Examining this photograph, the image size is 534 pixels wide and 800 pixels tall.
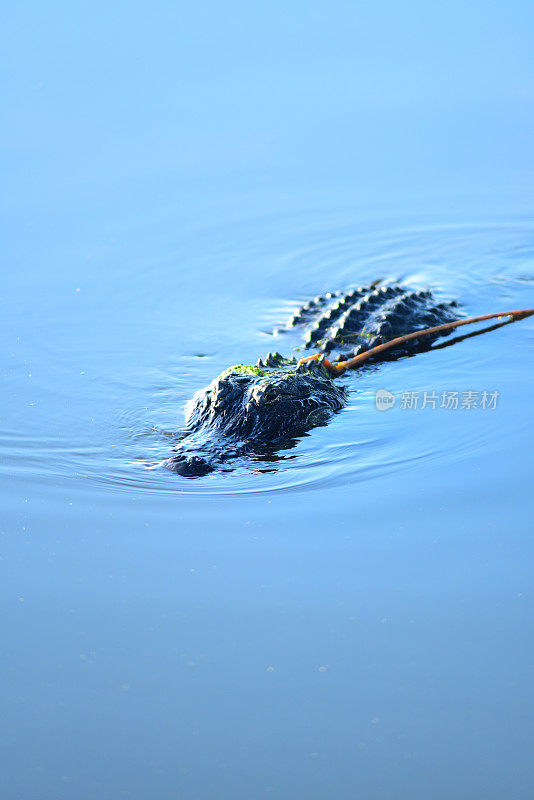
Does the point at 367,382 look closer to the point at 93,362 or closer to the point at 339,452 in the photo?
the point at 339,452

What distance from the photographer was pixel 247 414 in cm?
595

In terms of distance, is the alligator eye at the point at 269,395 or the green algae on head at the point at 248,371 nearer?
the alligator eye at the point at 269,395

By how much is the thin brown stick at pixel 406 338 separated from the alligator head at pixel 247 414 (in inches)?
28.8

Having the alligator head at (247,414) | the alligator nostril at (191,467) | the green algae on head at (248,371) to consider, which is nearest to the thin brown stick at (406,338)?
the green algae on head at (248,371)

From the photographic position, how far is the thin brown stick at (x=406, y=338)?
7.23 m

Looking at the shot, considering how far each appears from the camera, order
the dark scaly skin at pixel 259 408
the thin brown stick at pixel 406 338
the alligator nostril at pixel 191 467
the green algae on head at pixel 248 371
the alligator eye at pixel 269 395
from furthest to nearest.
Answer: the thin brown stick at pixel 406 338
the green algae on head at pixel 248 371
the alligator eye at pixel 269 395
the dark scaly skin at pixel 259 408
the alligator nostril at pixel 191 467

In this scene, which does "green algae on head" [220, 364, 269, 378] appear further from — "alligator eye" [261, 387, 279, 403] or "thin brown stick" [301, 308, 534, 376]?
"thin brown stick" [301, 308, 534, 376]

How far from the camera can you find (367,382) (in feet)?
23.8

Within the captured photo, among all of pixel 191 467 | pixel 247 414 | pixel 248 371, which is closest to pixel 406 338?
pixel 248 371

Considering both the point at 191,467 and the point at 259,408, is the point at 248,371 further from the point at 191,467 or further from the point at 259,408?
the point at 191,467

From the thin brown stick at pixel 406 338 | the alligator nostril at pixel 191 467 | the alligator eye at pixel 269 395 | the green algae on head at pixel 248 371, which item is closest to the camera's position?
the alligator nostril at pixel 191 467

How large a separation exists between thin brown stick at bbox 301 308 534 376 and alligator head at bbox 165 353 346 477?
2.40ft

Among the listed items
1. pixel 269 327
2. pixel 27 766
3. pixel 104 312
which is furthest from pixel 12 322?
pixel 27 766

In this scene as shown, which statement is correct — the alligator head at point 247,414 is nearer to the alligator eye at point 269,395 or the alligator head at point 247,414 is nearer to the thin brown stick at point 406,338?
the alligator eye at point 269,395
